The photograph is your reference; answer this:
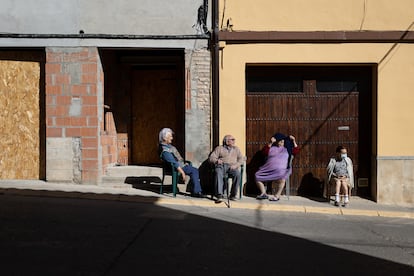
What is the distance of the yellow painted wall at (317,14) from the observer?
10.4m

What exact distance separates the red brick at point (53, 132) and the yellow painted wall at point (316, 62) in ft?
10.7

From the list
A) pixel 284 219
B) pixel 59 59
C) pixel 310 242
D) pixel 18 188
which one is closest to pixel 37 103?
pixel 59 59

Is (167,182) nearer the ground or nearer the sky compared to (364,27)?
nearer the ground

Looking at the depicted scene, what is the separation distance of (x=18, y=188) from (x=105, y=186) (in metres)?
1.66

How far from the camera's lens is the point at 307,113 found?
10797mm

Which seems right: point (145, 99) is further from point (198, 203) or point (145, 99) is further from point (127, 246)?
point (127, 246)

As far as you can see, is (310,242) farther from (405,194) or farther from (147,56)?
(147,56)

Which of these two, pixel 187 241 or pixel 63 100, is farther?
pixel 63 100

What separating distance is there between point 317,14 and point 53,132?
5.80 m

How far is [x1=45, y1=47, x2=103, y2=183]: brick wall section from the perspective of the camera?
408 inches

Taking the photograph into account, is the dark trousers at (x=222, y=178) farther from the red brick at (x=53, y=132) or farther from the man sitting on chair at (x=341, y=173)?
the red brick at (x=53, y=132)

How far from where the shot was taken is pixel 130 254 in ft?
19.1

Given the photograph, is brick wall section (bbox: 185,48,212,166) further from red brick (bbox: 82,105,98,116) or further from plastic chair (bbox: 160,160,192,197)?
red brick (bbox: 82,105,98,116)

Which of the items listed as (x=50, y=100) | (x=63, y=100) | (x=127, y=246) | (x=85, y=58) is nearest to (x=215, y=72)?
(x=85, y=58)
